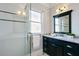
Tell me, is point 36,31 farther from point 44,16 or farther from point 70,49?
point 70,49

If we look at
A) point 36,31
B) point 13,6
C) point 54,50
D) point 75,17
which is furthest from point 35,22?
point 75,17

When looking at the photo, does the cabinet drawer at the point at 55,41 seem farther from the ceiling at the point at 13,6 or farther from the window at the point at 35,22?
the ceiling at the point at 13,6

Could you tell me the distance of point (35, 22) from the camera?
2281mm

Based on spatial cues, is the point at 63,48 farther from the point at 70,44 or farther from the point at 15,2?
the point at 15,2

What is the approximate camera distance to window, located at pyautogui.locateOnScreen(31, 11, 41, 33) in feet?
7.44

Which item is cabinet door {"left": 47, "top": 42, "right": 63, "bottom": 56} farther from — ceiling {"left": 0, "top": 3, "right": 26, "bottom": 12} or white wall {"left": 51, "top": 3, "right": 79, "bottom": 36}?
ceiling {"left": 0, "top": 3, "right": 26, "bottom": 12}

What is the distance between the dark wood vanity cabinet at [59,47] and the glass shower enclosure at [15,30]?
0.41m

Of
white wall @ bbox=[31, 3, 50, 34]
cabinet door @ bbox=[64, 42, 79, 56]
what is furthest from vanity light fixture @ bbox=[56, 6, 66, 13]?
cabinet door @ bbox=[64, 42, 79, 56]

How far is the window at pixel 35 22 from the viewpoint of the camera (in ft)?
7.44

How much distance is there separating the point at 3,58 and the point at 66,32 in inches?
54.2

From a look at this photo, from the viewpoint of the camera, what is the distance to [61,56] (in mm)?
2033

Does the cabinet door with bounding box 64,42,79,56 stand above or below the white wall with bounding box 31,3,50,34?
below

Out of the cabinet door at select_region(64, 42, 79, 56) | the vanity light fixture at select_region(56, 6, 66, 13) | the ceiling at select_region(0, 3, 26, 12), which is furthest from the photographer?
the vanity light fixture at select_region(56, 6, 66, 13)

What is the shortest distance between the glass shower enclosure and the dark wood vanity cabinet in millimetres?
407
